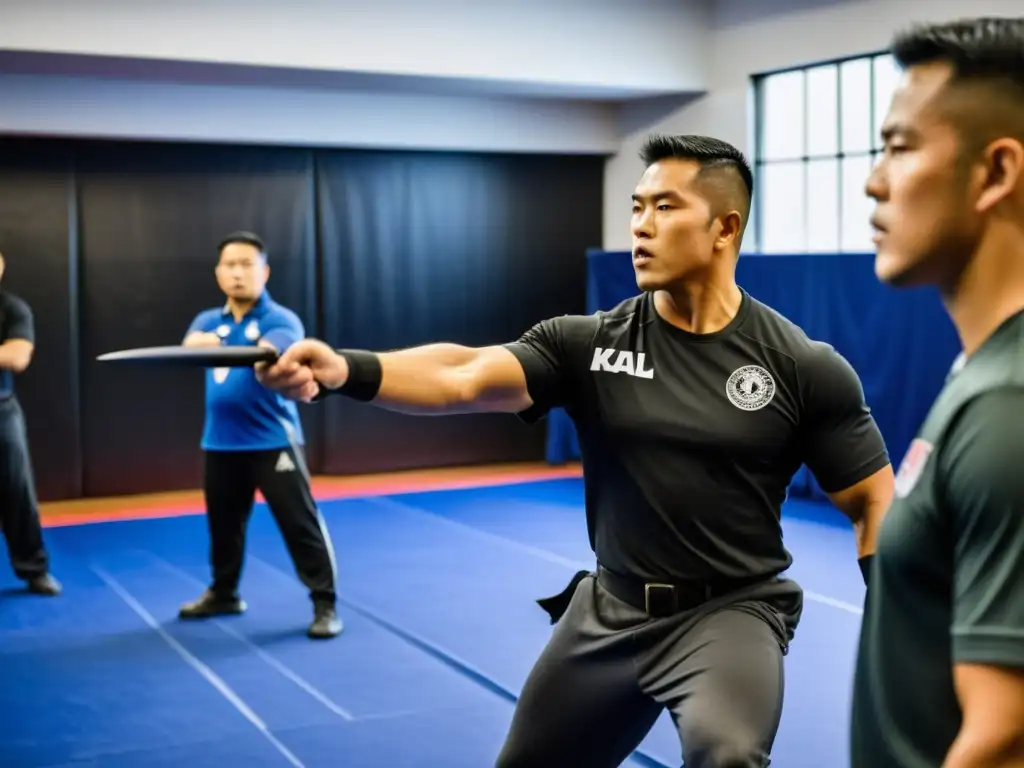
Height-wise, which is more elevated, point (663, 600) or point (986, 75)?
point (986, 75)

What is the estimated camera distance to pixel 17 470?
21.8 ft

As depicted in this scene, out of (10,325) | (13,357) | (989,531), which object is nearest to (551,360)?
(989,531)

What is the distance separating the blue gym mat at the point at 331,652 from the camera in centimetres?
456

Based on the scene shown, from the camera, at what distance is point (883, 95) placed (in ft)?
29.9

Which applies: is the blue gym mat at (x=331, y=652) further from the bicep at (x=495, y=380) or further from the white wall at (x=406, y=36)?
the white wall at (x=406, y=36)

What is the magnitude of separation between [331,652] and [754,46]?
20.6 ft

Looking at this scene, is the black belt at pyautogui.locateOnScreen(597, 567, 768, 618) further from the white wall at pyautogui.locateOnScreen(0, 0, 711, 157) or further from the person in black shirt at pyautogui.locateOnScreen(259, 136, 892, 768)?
the white wall at pyautogui.locateOnScreen(0, 0, 711, 157)

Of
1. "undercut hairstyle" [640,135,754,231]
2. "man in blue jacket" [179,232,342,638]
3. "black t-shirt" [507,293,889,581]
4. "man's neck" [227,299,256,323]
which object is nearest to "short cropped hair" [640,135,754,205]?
"undercut hairstyle" [640,135,754,231]

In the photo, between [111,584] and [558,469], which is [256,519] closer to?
[111,584]

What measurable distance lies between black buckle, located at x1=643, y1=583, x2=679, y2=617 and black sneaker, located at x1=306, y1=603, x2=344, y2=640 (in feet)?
10.5

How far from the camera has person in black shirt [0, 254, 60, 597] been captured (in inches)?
Answer: 255

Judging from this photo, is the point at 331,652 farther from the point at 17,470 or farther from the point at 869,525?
the point at 869,525

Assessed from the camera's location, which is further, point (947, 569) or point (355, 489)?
point (355, 489)

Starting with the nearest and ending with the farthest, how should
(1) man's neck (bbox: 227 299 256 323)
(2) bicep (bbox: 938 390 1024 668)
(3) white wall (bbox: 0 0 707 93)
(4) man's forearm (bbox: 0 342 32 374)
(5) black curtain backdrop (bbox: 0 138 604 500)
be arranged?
(2) bicep (bbox: 938 390 1024 668) < (1) man's neck (bbox: 227 299 256 323) < (4) man's forearm (bbox: 0 342 32 374) < (3) white wall (bbox: 0 0 707 93) < (5) black curtain backdrop (bbox: 0 138 604 500)
